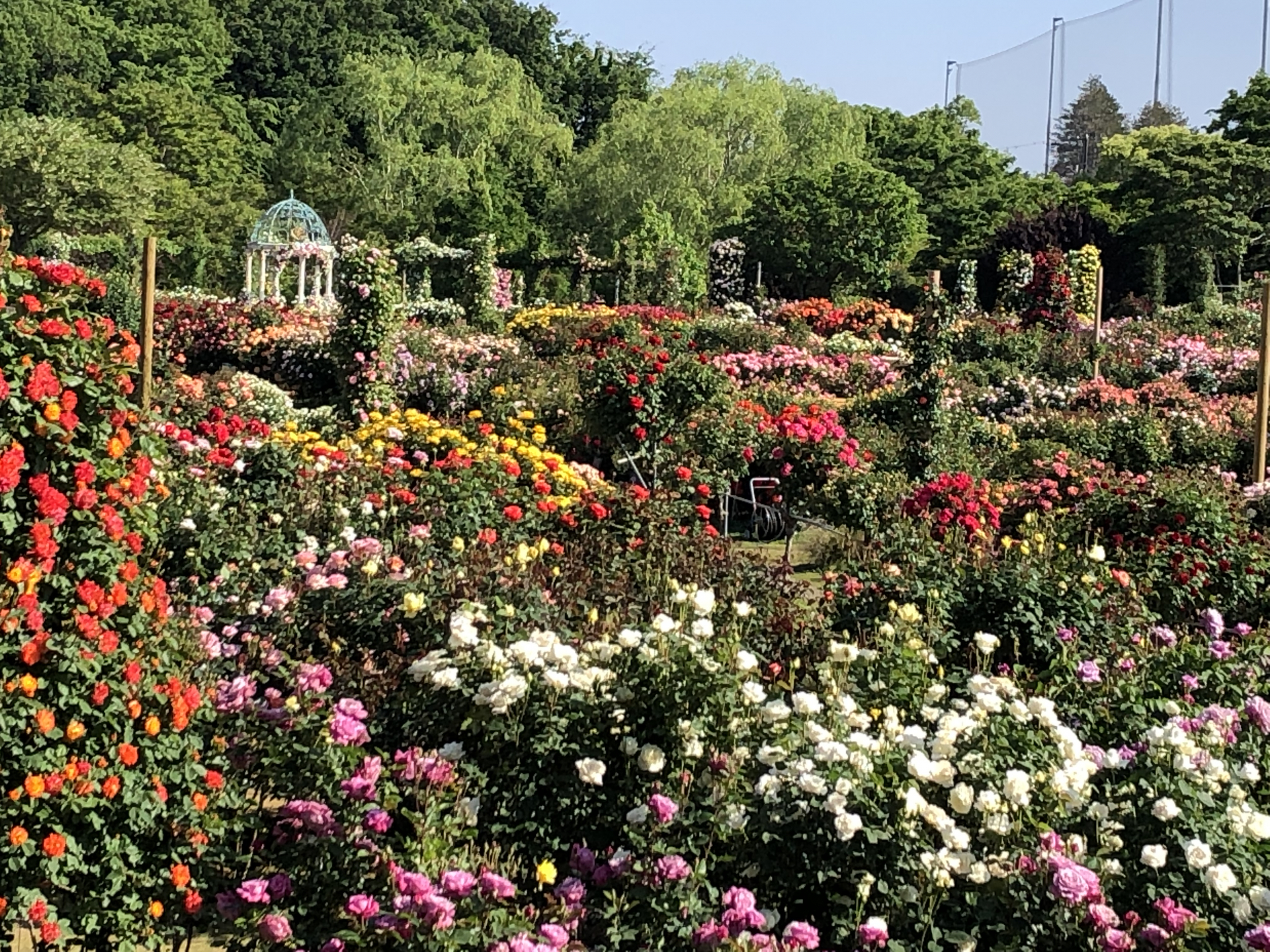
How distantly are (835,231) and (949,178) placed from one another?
867 centimetres

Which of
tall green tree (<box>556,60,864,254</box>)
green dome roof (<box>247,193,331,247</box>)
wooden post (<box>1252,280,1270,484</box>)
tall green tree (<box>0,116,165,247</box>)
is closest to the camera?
wooden post (<box>1252,280,1270,484</box>)

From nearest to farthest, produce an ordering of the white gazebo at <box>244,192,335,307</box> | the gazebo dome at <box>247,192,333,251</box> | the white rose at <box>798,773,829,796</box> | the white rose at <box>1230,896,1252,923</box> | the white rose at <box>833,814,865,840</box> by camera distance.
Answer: the white rose at <box>1230,896,1252,923</box>
the white rose at <box>833,814,865,840</box>
the white rose at <box>798,773,829,796</box>
the white gazebo at <box>244,192,335,307</box>
the gazebo dome at <box>247,192,333,251</box>

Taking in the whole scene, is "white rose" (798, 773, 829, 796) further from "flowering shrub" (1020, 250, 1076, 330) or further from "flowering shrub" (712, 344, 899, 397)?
"flowering shrub" (1020, 250, 1076, 330)

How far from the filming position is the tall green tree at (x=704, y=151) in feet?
109

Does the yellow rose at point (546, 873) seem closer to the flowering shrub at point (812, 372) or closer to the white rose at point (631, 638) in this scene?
the white rose at point (631, 638)

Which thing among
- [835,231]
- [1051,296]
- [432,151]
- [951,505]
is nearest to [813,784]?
[951,505]

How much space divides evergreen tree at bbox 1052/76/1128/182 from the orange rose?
82.2 metres

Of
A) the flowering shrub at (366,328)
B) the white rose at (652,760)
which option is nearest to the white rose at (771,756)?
the white rose at (652,760)

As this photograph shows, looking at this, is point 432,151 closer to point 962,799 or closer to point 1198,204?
point 1198,204

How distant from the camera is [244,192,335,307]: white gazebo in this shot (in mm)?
23547

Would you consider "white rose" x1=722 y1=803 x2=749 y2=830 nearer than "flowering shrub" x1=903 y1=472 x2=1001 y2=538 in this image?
Yes

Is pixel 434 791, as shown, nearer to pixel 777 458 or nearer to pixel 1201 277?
pixel 777 458

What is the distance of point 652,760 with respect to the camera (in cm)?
298

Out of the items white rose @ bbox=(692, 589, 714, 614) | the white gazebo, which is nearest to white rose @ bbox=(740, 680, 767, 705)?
white rose @ bbox=(692, 589, 714, 614)
